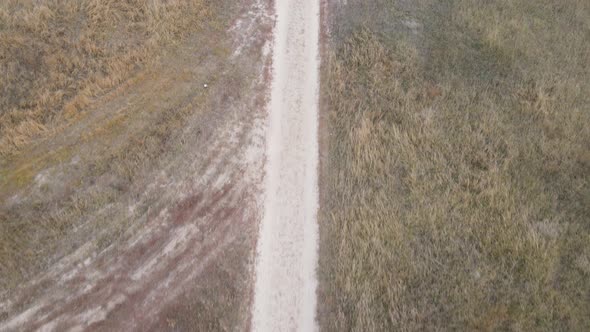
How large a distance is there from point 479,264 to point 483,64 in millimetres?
8713

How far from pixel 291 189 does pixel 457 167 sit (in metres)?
5.11

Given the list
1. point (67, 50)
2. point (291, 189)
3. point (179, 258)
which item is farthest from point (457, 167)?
point (67, 50)

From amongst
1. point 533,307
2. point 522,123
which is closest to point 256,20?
point 522,123

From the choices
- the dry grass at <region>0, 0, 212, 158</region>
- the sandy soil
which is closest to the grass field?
the dry grass at <region>0, 0, 212, 158</region>

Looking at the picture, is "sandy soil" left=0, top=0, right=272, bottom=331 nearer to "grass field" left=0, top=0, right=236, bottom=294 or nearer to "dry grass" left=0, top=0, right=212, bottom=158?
"grass field" left=0, top=0, right=236, bottom=294

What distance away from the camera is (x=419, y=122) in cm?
1641

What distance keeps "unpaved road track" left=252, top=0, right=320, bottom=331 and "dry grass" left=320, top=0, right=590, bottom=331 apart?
1.66 ft

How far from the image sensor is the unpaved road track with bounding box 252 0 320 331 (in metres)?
12.6

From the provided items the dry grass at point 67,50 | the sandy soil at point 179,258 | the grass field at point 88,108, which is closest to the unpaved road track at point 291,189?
the sandy soil at point 179,258

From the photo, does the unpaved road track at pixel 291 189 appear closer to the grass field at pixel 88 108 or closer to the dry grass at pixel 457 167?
the dry grass at pixel 457 167

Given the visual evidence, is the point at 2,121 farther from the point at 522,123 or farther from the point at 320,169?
the point at 522,123

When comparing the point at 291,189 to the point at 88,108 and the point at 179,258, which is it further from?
the point at 88,108

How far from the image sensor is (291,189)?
15.0 metres

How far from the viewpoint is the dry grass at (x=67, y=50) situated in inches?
652
